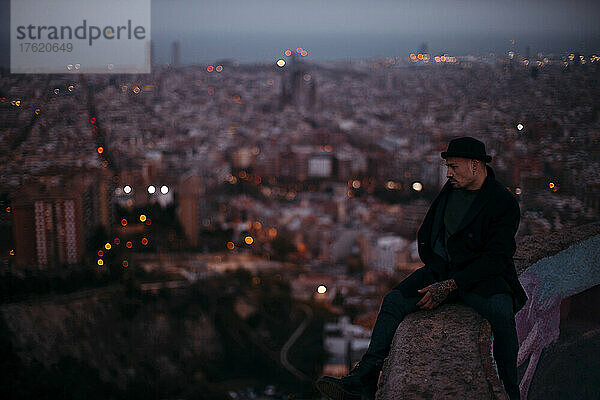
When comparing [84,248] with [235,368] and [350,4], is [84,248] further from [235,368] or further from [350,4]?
[350,4]

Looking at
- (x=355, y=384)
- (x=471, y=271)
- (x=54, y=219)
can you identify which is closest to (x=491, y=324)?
(x=471, y=271)

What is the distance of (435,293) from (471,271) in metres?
0.08

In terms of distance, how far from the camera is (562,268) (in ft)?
5.70

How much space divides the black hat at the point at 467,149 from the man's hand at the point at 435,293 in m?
0.25

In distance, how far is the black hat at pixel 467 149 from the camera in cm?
141

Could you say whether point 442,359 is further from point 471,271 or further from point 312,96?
point 312,96

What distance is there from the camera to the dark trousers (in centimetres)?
130

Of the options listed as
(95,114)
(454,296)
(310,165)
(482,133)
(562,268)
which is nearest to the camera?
(454,296)

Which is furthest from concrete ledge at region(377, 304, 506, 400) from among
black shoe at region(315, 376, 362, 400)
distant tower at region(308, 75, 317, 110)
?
distant tower at region(308, 75, 317, 110)

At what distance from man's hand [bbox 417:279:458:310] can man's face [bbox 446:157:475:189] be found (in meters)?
0.20

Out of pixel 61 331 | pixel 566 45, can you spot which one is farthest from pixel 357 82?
pixel 61 331

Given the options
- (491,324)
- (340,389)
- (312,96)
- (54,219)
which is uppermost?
(312,96)

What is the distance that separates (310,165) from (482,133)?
9.23 feet

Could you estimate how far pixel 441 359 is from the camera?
117cm
